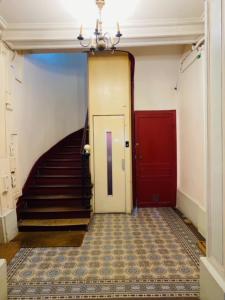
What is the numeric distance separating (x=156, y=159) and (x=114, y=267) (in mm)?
2954

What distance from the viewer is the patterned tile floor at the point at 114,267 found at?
2543mm

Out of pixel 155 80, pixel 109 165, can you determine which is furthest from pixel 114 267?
pixel 155 80

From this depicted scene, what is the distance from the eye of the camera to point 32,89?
539cm

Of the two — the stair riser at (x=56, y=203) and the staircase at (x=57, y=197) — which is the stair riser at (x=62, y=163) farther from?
the stair riser at (x=56, y=203)

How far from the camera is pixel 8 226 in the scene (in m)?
3.91

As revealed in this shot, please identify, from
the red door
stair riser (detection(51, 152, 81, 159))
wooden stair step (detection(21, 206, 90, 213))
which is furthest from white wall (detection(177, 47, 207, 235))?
stair riser (detection(51, 152, 81, 159))

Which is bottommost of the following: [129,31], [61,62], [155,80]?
[155,80]

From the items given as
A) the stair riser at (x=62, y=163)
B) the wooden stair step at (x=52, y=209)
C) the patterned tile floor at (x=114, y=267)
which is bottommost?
the patterned tile floor at (x=114, y=267)

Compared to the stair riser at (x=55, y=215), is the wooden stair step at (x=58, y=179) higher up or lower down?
higher up

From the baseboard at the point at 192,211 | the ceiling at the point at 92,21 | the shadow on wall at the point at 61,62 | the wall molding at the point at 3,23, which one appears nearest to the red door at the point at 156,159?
the baseboard at the point at 192,211

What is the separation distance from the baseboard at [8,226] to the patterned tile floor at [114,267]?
1.61ft

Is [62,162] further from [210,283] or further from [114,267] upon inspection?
[210,283]

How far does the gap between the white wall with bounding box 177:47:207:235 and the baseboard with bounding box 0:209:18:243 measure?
2.84m

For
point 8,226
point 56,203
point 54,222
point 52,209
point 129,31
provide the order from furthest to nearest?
point 56,203
point 52,209
point 54,222
point 8,226
point 129,31
